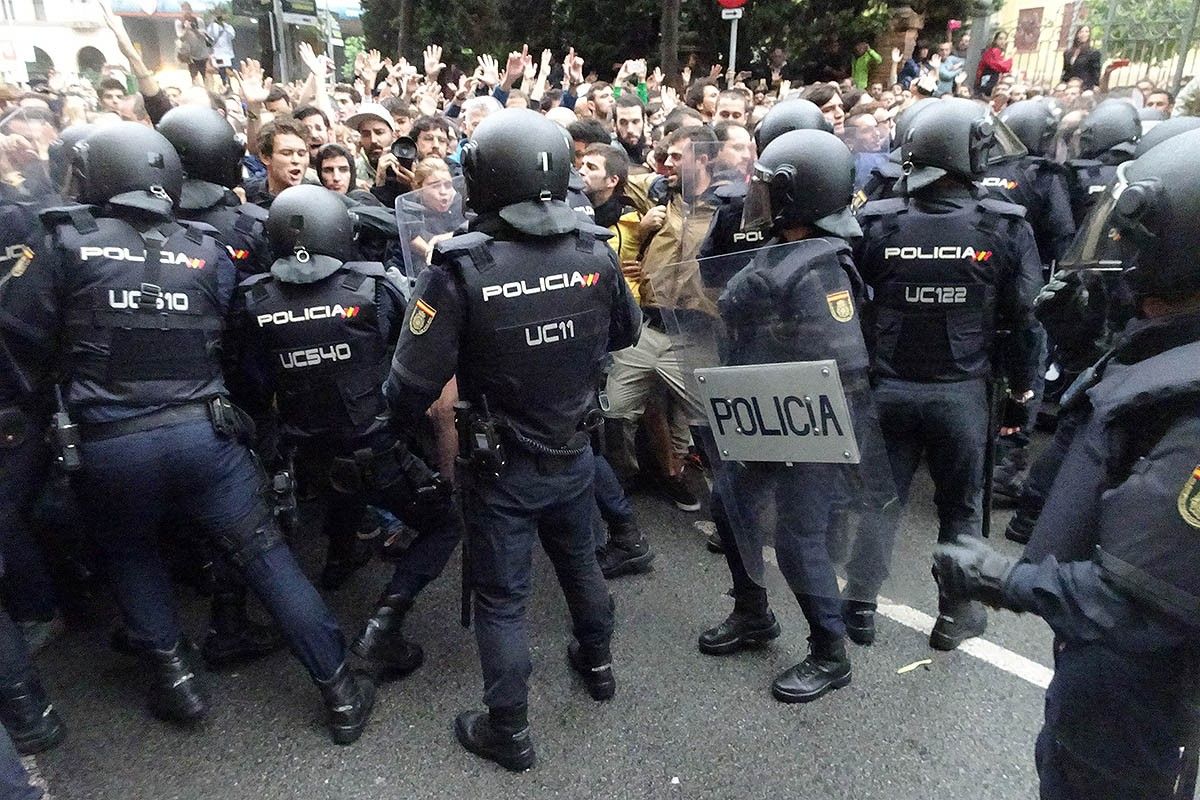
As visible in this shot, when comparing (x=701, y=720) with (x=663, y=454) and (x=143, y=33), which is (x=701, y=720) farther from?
(x=143, y=33)

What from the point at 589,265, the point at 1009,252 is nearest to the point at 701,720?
the point at 589,265

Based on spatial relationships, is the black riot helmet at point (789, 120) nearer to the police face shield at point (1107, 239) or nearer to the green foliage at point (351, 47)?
the police face shield at point (1107, 239)

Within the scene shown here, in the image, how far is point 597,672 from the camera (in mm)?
3084

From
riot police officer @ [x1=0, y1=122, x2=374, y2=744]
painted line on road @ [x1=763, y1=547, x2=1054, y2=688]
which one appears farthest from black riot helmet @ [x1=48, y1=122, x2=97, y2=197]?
painted line on road @ [x1=763, y1=547, x2=1054, y2=688]

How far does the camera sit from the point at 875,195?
14.7 feet

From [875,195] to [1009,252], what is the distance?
4.85ft

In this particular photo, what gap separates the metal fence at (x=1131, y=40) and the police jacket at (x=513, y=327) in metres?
13.8

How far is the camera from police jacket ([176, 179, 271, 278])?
142 inches

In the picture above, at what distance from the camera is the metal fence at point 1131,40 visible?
13.1 meters

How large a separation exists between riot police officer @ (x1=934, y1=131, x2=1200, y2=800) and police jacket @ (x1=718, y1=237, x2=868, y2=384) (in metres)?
0.83

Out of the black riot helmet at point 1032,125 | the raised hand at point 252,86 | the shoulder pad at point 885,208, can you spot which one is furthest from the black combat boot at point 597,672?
the raised hand at point 252,86

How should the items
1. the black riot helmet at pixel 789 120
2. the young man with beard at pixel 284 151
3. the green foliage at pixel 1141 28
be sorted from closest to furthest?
1. the black riot helmet at pixel 789 120
2. the young man with beard at pixel 284 151
3. the green foliage at pixel 1141 28

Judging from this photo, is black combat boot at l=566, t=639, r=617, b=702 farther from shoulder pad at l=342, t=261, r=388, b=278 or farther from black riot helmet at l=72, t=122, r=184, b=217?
black riot helmet at l=72, t=122, r=184, b=217

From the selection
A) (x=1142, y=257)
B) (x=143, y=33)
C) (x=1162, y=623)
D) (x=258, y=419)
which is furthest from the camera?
(x=143, y=33)
